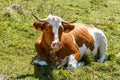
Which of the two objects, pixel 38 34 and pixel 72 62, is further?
pixel 38 34

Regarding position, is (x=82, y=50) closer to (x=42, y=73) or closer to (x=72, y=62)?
(x=72, y=62)

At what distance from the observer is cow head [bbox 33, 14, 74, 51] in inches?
362

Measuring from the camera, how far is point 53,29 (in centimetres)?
926

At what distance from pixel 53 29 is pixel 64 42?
28.9 inches

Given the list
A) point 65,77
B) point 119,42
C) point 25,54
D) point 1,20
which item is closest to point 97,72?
point 65,77

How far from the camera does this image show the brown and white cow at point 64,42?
9312 mm

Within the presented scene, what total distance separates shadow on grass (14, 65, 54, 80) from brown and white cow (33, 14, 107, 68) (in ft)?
0.57

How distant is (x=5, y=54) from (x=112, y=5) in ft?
27.3

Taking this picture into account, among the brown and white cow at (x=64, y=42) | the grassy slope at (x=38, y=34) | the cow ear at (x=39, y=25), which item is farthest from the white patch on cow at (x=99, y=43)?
the cow ear at (x=39, y=25)

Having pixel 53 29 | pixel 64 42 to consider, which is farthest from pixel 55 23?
pixel 64 42

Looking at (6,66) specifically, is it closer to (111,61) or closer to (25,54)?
(25,54)

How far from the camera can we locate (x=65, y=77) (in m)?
9.27

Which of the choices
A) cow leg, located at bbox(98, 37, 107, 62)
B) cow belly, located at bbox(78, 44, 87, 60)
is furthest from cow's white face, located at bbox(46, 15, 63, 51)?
cow leg, located at bbox(98, 37, 107, 62)

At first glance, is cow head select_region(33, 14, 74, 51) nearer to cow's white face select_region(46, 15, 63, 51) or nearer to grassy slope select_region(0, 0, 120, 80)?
cow's white face select_region(46, 15, 63, 51)
